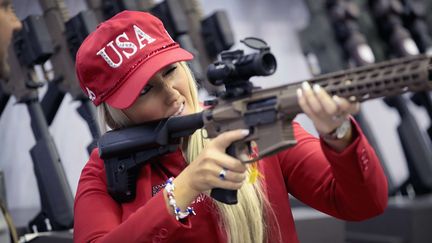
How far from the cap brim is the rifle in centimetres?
6

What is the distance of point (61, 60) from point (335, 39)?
1.12 metres

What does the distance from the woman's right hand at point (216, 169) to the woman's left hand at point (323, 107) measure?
108 mm

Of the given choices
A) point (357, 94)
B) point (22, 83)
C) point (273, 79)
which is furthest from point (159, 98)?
point (273, 79)

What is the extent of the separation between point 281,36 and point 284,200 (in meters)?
1.83

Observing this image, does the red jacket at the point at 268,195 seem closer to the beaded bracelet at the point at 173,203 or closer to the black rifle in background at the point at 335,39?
the beaded bracelet at the point at 173,203

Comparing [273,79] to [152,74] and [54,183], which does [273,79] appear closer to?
[54,183]

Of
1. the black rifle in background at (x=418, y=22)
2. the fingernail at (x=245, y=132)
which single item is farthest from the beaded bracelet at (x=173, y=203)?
the black rifle in background at (x=418, y=22)

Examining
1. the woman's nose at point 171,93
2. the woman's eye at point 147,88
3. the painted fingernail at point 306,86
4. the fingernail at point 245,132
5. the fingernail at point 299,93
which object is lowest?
the fingernail at point 245,132

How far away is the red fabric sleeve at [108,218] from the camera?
93 centimetres

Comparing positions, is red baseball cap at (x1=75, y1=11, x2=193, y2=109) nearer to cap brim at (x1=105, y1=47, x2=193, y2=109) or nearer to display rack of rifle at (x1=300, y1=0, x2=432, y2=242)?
cap brim at (x1=105, y1=47, x2=193, y2=109)

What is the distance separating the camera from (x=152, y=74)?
97 centimetres

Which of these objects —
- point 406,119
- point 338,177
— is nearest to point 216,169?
point 338,177

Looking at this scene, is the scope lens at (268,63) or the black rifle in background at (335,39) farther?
the black rifle in background at (335,39)

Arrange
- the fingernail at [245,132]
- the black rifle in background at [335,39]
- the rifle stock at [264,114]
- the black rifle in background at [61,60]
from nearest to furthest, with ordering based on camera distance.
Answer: the rifle stock at [264,114], the fingernail at [245,132], the black rifle in background at [61,60], the black rifle in background at [335,39]
